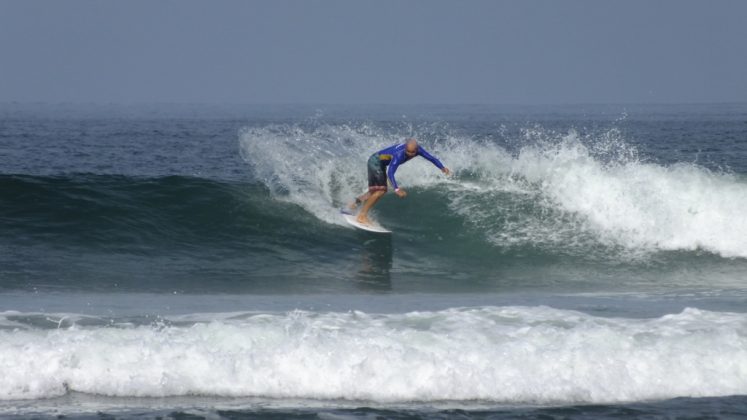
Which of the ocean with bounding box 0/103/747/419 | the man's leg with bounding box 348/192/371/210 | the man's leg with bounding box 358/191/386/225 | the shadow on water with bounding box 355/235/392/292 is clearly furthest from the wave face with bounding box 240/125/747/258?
the shadow on water with bounding box 355/235/392/292

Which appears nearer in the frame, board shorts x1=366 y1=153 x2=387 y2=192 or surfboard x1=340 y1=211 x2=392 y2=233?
board shorts x1=366 y1=153 x2=387 y2=192

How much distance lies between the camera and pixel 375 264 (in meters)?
13.6

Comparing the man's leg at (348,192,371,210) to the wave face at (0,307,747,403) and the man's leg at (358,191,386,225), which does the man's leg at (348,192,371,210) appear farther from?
the wave face at (0,307,747,403)

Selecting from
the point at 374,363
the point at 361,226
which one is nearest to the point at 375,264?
the point at 361,226

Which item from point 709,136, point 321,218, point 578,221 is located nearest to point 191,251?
point 321,218

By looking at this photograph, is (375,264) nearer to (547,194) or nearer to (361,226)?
(361,226)

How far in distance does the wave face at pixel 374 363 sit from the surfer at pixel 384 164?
643cm

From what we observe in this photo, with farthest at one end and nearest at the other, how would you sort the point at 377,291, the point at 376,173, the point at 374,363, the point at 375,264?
the point at 376,173 → the point at 375,264 → the point at 377,291 → the point at 374,363

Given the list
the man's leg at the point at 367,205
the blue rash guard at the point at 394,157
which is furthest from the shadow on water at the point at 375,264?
the blue rash guard at the point at 394,157

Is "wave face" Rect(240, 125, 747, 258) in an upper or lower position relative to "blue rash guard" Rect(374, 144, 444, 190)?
lower

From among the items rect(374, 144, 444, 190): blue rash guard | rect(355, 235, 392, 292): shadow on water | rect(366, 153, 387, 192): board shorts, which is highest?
rect(374, 144, 444, 190): blue rash guard

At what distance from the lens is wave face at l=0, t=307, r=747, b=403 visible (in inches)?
285

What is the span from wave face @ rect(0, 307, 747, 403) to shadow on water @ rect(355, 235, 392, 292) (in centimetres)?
384

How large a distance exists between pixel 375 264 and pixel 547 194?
4.39 meters
